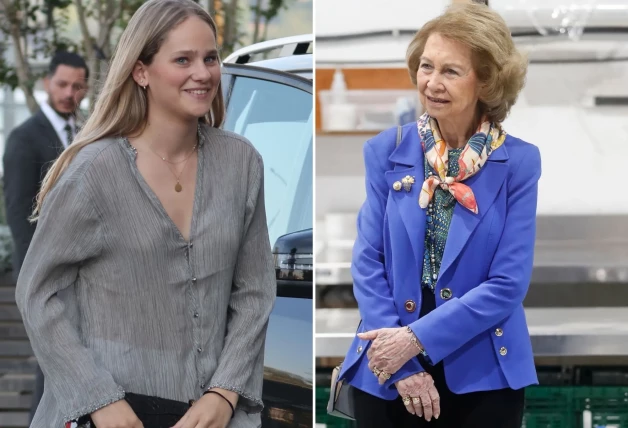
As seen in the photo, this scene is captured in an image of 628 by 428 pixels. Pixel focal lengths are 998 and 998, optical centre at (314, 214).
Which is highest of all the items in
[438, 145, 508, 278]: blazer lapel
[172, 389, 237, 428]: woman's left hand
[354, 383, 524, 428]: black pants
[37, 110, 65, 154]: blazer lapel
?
[37, 110, 65, 154]: blazer lapel

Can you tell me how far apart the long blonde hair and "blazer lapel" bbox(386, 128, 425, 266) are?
22.3 inches

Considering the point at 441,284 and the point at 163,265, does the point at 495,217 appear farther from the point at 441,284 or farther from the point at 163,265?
the point at 163,265

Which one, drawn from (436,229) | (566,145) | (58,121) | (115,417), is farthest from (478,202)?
(58,121)

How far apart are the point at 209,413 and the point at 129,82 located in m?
0.62

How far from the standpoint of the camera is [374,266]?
2.19 m

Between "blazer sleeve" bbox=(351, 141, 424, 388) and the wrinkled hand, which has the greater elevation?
"blazer sleeve" bbox=(351, 141, 424, 388)

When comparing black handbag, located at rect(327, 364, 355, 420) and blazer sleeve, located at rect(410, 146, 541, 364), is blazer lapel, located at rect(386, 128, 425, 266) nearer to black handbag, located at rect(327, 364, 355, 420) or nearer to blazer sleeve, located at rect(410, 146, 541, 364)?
blazer sleeve, located at rect(410, 146, 541, 364)

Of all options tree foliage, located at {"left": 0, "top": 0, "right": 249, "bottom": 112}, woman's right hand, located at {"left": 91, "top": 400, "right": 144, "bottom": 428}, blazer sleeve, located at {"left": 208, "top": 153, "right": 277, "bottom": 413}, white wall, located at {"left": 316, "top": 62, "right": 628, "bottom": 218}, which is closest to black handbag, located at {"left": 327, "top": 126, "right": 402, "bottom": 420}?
blazer sleeve, located at {"left": 208, "top": 153, "right": 277, "bottom": 413}

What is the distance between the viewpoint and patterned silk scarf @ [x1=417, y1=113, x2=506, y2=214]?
2150mm

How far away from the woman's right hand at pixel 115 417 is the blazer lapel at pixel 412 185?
72 centimetres

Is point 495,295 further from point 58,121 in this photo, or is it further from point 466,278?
point 58,121

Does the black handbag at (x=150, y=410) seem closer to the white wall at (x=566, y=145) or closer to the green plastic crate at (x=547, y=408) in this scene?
the white wall at (x=566, y=145)

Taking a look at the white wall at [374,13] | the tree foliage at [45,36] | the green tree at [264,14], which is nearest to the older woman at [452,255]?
the white wall at [374,13]

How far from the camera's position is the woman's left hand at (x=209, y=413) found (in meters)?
1.77
